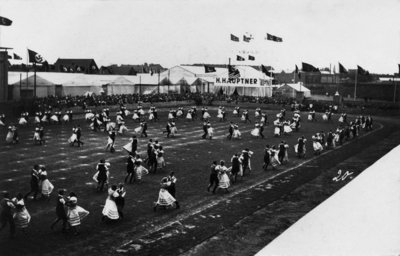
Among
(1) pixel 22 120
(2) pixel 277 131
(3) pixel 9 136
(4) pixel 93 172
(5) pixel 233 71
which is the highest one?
(5) pixel 233 71

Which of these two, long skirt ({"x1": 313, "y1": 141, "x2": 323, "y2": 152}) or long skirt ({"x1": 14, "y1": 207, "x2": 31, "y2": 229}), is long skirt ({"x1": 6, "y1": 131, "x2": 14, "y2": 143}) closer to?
long skirt ({"x1": 14, "y1": 207, "x2": 31, "y2": 229})

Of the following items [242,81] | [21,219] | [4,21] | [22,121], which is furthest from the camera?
[242,81]

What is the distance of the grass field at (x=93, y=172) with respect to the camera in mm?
11281

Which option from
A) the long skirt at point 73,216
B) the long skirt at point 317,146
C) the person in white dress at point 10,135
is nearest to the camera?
the long skirt at point 73,216

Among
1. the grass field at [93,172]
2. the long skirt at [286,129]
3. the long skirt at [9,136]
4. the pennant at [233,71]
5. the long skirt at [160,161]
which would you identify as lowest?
the grass field at [93,172]

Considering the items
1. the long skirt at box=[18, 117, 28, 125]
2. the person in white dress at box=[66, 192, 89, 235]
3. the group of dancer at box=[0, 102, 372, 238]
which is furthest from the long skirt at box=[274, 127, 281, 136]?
the person in white dress at box=[66, 192, 89, 235]

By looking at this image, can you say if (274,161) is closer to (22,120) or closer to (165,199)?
(165,199)

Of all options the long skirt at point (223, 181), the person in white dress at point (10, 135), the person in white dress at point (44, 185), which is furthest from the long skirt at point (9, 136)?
the long skirt at point (223, 181)

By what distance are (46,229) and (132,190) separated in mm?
4821

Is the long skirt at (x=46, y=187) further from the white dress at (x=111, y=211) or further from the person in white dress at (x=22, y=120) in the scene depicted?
the person in white dress at (x=22, y=120)

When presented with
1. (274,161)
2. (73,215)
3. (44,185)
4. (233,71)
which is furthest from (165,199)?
(233,71)

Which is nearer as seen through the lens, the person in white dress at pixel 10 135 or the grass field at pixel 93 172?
the grass field at pixel 93 172

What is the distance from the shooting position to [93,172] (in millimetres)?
18797

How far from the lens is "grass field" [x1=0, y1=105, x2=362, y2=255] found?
11.3 m
